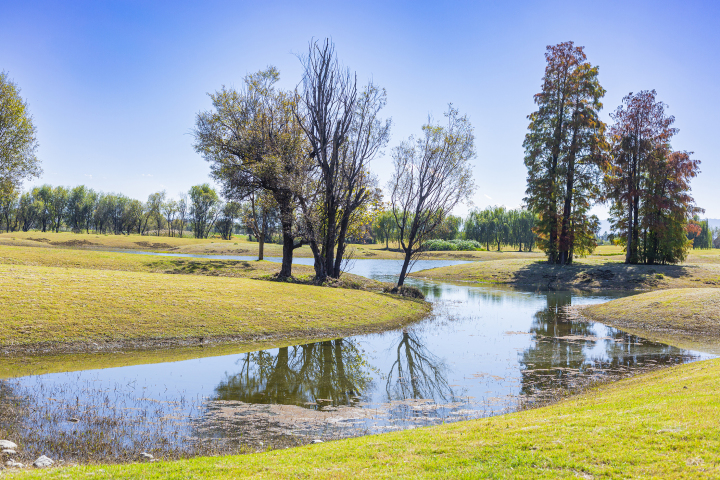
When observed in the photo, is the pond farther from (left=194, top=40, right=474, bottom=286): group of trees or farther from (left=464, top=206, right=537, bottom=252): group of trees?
(left=464, top=206, right=537, bottom=252): group of trees

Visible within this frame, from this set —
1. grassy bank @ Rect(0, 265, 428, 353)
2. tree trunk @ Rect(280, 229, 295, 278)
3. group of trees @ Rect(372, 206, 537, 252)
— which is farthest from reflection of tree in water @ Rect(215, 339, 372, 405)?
group of trees @ Rect(372, 206, 537, 252)

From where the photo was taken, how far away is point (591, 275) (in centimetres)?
4506

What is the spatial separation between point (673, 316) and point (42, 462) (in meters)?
27.1

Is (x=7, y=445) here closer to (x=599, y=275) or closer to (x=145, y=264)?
(x=145, y=264)

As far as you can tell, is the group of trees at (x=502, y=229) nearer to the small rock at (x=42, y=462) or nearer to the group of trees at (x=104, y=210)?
the group of trees at (x=104, y=210)

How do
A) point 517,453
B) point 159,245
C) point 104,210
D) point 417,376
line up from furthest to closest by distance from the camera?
point 104,210 → point 159,245 → point 417,376 → point 517,453

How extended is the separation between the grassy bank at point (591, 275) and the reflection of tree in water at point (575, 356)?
2293cm

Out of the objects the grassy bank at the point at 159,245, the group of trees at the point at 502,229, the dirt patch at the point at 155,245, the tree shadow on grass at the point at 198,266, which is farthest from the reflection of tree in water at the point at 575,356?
the group of trees at the point at 502,229

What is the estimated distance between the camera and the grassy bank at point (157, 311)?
15.6m

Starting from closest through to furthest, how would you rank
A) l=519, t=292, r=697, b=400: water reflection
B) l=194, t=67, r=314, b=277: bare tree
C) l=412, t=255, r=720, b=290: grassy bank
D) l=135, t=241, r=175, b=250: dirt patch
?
l=519, t=292, r=697, b=400: water reflection → l=194, t=67, r=314, b=277: bare tree → l=412, t=255, r=720, b=290: grassy bank → l=135, t=241, r=175, b=250: dirt patch

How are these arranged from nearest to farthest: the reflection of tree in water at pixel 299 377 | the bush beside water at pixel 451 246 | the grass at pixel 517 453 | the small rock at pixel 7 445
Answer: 1. the grass at pixel 517 453
2. the small rock at pixel 7 445
3. the reflection of tree in water at pixel 299 377
4. the bush beside water at pixel 451 246

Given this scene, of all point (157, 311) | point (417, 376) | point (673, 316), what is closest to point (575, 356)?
point (417, 376)

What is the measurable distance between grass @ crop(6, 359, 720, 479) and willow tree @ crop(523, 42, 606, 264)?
4401cm

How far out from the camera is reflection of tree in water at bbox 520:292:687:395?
1390 cm
